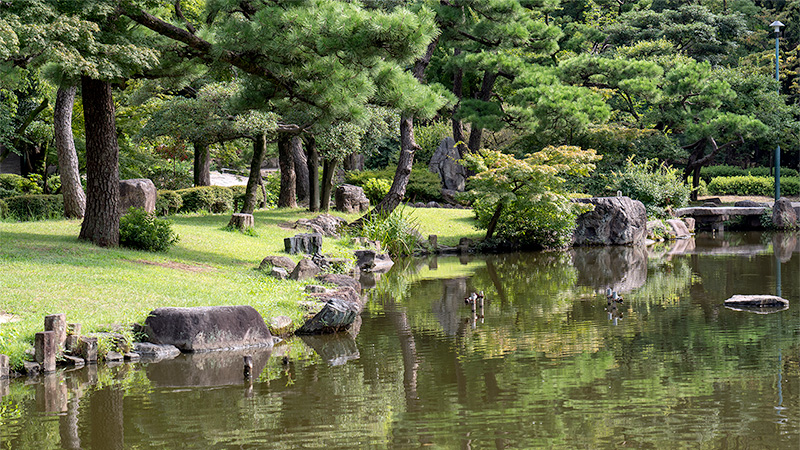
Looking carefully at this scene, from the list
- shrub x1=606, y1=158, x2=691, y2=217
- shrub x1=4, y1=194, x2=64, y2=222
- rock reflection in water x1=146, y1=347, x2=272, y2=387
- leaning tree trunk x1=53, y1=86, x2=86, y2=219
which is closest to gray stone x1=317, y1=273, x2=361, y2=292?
rock reflection in water x1=146, y1=347, x2=272, y2=387

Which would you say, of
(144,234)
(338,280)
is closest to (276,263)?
(338,280)

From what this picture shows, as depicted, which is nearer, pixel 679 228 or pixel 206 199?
pixel 206 199

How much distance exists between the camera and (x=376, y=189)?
27.1m

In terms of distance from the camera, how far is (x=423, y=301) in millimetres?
12250

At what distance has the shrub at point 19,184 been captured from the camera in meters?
24.7

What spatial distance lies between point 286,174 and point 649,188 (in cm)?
1086

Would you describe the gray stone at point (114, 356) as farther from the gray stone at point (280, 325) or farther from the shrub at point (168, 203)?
the shrub at point (168, 203)

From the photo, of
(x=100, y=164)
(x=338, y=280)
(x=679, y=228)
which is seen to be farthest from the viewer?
(x=679, y=228)

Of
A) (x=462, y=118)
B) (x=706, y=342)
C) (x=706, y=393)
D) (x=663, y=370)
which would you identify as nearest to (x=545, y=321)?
(x=706, y=342)

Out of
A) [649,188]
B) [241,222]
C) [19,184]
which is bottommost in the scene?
[241,222]

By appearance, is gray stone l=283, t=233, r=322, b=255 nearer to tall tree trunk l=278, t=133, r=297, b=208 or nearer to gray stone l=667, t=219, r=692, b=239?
tall tree trunk l=278, t=133, r=297, b=208

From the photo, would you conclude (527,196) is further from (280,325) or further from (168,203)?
(280,325)

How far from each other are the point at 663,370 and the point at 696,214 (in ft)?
67.4

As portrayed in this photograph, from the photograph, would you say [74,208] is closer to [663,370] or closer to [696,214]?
[663,370]
